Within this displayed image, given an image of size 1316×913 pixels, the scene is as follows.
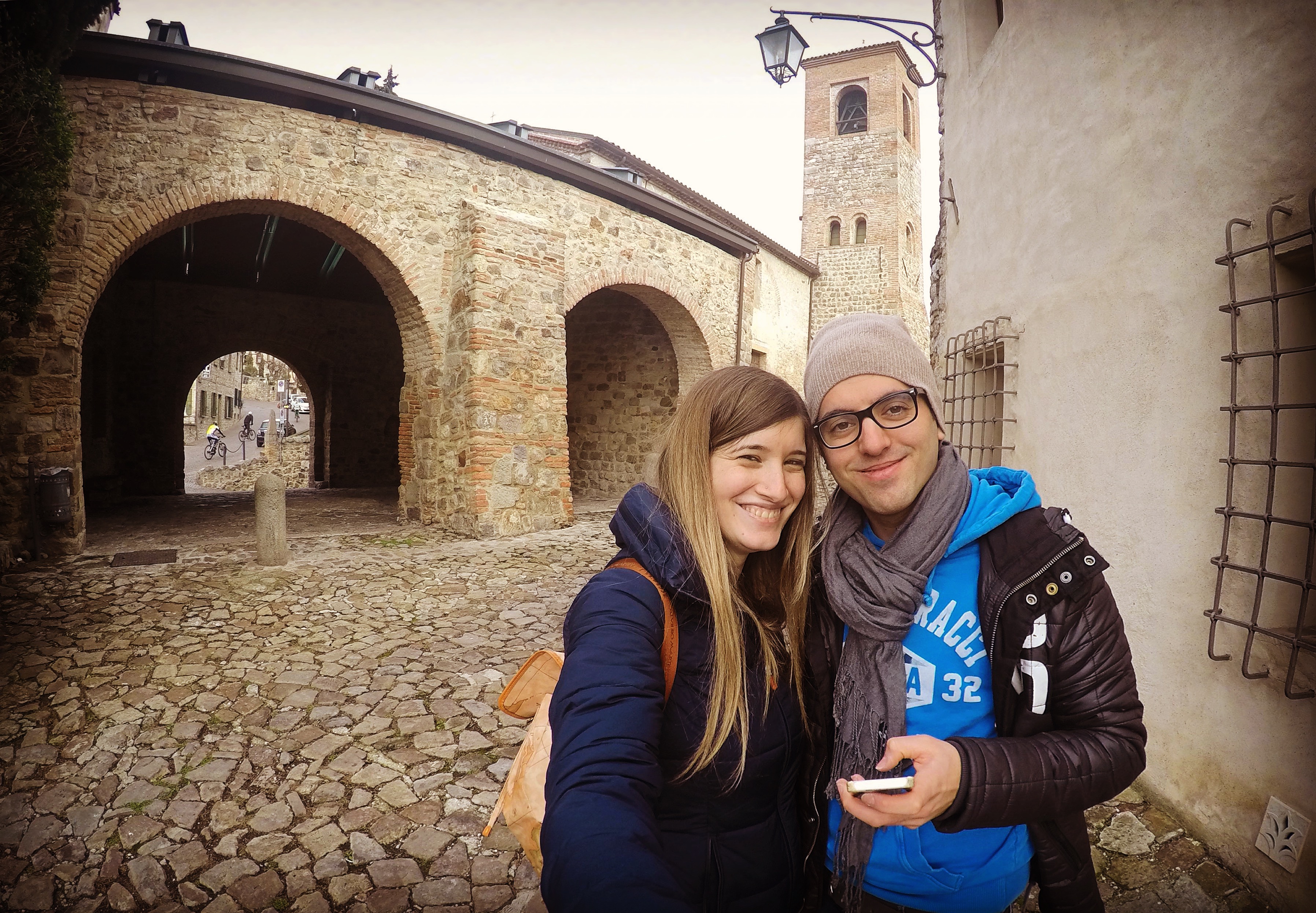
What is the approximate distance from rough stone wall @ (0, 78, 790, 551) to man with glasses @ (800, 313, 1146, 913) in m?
6.41

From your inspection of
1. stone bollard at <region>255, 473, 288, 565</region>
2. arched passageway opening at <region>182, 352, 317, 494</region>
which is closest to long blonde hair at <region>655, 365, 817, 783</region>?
stone bollard at <region>255, 473, 288, 565</region>

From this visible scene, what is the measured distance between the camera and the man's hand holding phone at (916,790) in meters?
1.03

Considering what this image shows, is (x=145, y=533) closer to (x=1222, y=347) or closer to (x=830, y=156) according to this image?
(x=1222, y=347)

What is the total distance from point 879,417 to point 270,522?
6.04 metres

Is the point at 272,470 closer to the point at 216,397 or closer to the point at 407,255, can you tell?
the point at 407,255

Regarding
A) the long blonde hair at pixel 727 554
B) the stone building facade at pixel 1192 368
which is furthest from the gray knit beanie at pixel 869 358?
the stone building facade at pixel 1192 368

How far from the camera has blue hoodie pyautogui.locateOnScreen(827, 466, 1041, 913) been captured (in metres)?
1.24

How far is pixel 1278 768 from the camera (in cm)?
205

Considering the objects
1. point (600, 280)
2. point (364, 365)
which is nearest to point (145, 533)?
point (600, 280)

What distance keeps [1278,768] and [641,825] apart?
243 centimetres

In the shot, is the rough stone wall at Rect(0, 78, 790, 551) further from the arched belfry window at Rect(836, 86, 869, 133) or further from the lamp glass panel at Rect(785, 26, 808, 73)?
the arched belfry window at Rect(836, 86, 869, 133)

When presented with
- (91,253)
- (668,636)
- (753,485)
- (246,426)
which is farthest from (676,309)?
(246,426)

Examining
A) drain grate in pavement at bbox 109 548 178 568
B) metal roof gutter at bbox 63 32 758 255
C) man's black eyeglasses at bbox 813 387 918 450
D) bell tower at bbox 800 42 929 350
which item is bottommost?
drain grate in pavement at bbox 109 548 178 568

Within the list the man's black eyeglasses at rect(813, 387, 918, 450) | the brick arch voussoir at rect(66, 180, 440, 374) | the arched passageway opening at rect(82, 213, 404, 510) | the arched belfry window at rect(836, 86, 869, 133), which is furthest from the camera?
the arched belfry window at rect(836, 86, 869, 133)
